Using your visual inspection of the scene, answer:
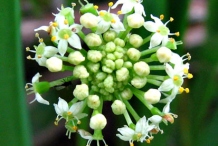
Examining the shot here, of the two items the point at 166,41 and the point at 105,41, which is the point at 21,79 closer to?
the point at 105,41

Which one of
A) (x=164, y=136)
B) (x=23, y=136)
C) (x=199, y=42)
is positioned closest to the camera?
(x=23, y=136)

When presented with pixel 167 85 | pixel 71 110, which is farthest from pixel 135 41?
pixel 71 110

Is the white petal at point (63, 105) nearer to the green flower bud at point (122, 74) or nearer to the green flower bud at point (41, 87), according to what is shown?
the green flower bud at point (41, 87)

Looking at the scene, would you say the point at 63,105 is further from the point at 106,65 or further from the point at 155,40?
the point at 155,40

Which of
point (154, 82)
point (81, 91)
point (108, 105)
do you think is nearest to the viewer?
point (81, 91)

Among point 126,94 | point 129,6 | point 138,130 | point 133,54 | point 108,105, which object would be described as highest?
point 129,6

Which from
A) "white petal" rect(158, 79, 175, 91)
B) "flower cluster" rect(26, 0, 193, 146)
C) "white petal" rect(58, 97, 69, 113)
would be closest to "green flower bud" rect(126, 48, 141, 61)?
"flower cluster" rect(26, 0, 193, 146)

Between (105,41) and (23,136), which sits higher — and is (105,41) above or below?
above

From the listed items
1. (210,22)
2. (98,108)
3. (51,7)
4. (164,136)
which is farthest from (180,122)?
(98,108)

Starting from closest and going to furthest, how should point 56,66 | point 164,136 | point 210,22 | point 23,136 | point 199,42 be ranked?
point 56,66, point 23,136, point 164,136, point 210,22, point 199,42
